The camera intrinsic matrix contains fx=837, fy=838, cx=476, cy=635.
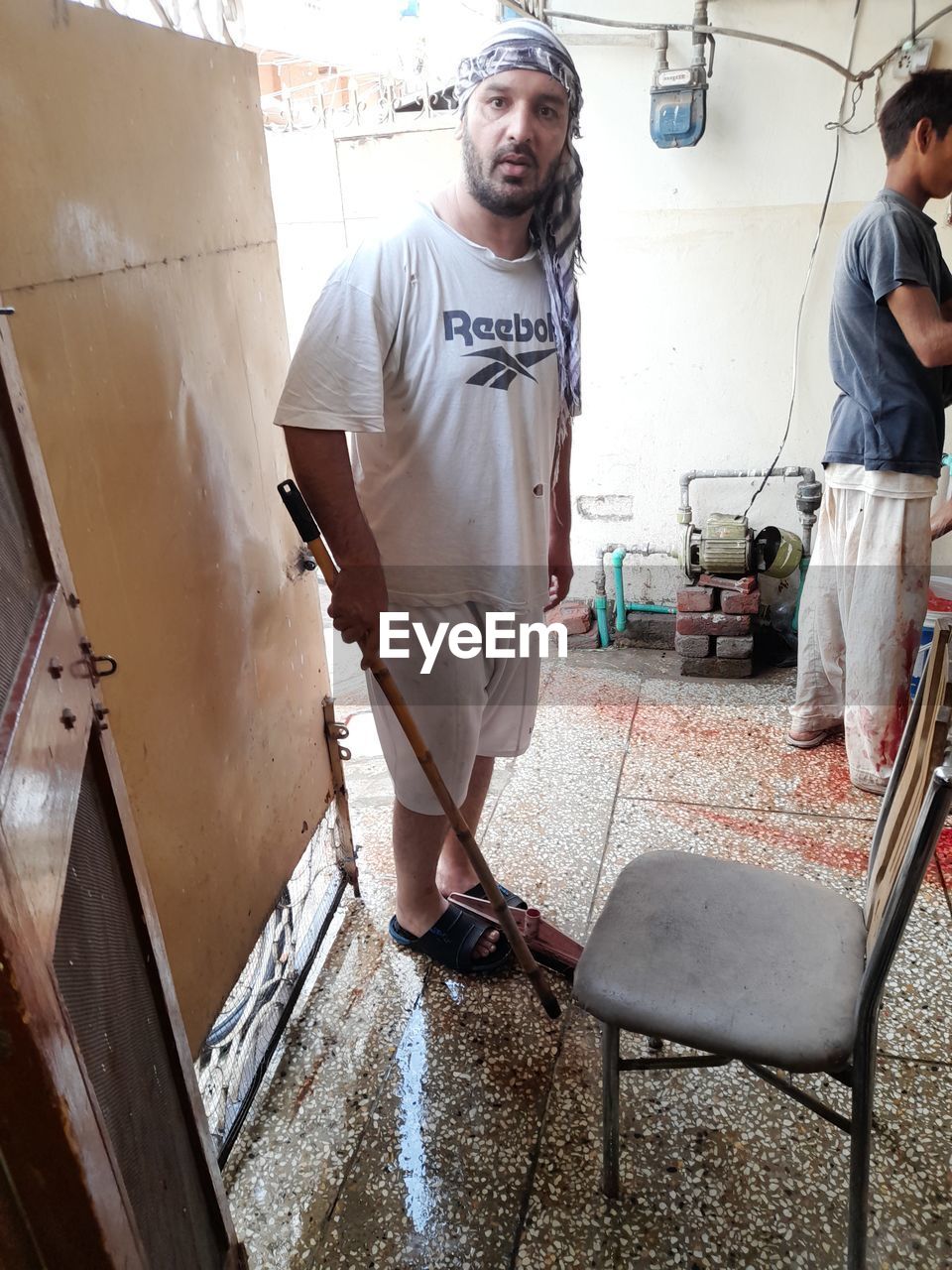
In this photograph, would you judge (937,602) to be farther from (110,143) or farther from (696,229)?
(110,143)

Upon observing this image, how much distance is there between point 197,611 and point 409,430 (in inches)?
20.7

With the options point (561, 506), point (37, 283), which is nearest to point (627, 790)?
point (561, 506)

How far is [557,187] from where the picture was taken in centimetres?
163

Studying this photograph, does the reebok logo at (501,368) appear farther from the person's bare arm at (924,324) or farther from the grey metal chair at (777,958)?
the person's bare arm at (924,324)

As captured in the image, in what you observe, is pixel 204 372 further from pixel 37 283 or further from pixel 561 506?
pixel 561 506

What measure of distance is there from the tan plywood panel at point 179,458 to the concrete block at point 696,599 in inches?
78.4

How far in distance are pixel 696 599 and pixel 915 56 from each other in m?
1.98

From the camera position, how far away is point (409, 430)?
158 cm

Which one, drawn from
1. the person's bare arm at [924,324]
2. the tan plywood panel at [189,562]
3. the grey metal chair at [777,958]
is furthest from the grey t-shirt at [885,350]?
the tan plywood panel at [189,562]

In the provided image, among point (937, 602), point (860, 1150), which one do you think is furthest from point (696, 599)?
point (860, 1150)

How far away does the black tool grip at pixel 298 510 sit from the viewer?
1460mm

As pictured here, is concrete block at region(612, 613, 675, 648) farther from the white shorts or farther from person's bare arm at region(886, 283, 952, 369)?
the white shorts

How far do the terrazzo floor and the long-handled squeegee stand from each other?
A: 117 millimetres

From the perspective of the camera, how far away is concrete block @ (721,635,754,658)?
3.34 m
